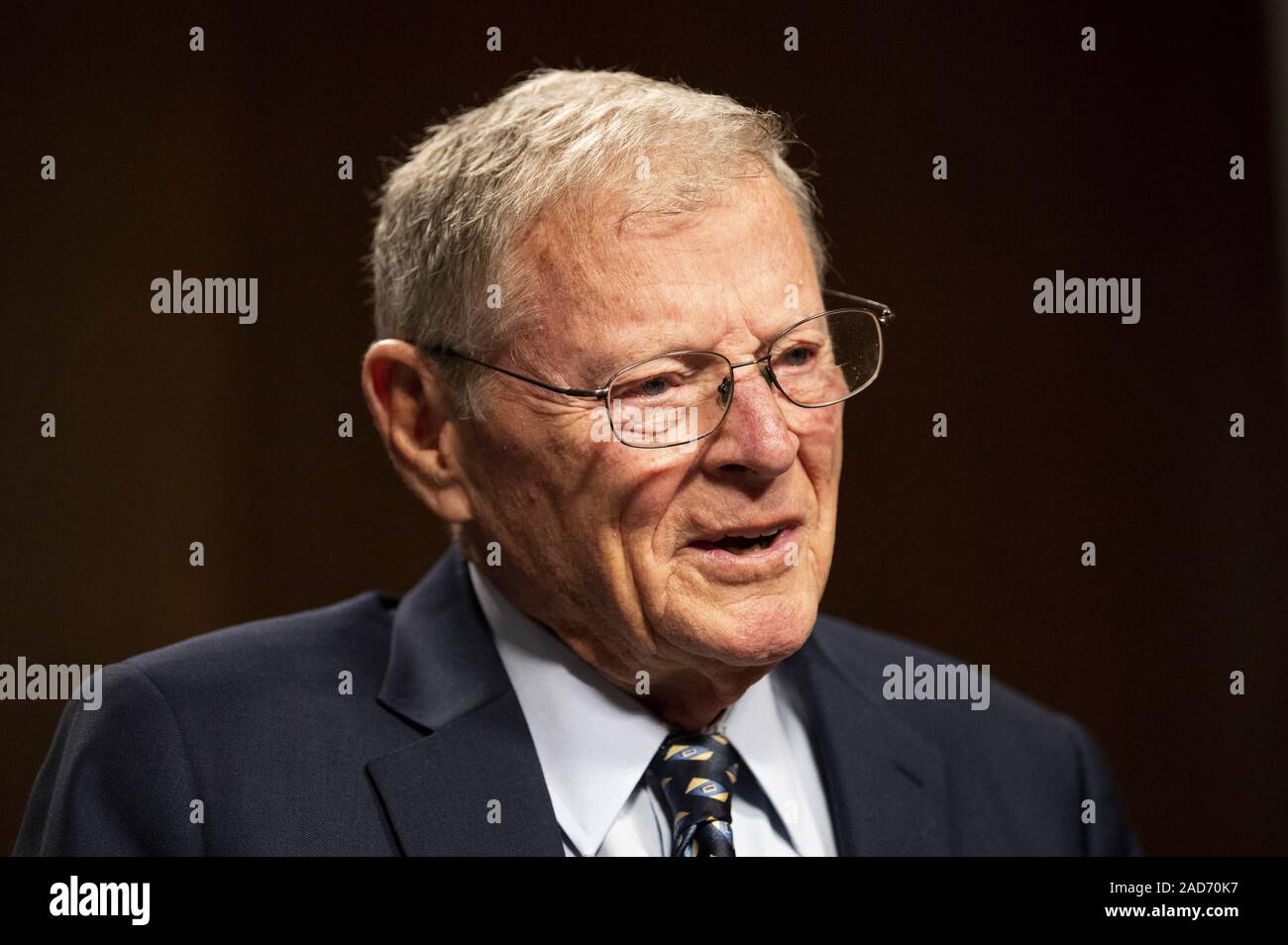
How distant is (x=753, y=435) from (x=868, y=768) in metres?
0.60

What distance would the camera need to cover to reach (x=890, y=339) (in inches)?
80.7

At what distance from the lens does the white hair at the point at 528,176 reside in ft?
5.33

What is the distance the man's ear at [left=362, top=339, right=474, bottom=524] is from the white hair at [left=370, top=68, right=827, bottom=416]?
4cm

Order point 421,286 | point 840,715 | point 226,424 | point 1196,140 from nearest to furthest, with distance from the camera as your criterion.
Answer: point 421,286 < point 840,715 < point 226,424 < point 1196,140

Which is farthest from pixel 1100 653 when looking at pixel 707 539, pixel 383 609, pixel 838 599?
pixel 383 609

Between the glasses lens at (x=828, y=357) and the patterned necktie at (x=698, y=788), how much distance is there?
18.5 inches

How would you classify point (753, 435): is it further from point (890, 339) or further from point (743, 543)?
point (890, 339)

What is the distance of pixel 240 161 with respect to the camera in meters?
2.19

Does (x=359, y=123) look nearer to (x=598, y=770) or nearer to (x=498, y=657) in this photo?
(x=498, y=657)

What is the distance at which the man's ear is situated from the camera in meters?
1.78

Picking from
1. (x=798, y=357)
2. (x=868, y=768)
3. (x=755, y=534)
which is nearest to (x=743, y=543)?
(x=755, y=534)

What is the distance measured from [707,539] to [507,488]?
27 cm

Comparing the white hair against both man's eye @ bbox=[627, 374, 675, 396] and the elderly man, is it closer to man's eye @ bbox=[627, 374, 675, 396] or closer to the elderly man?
the elderly man

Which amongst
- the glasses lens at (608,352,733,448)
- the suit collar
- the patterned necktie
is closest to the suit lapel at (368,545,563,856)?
the suit collar
